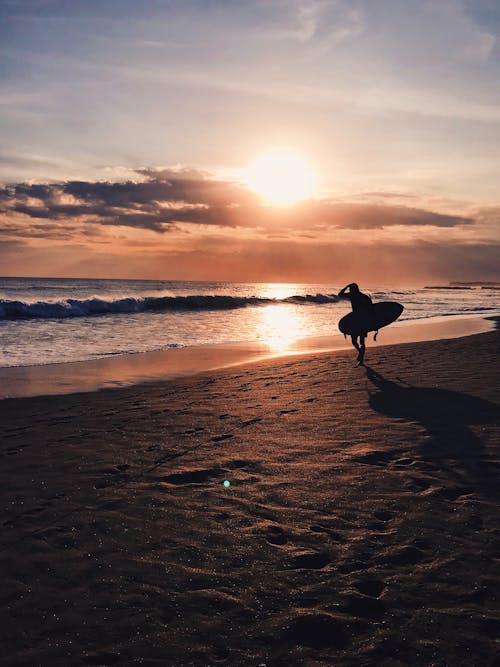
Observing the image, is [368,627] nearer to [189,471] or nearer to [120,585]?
[120,585]

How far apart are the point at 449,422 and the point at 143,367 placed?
930 cm

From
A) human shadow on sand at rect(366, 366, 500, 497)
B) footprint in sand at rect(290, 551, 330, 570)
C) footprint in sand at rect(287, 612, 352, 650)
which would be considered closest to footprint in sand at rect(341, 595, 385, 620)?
footprint in sand at rect(287, 612, 352, 650)

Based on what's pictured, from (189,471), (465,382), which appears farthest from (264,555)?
(465,382)

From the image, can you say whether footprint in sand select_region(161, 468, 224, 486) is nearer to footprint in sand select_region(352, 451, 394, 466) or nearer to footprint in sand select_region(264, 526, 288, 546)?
footprint in sand select_region(264, 526, 288, 546)

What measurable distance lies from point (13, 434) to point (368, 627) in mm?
6433

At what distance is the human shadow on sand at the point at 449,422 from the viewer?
584 centimetres

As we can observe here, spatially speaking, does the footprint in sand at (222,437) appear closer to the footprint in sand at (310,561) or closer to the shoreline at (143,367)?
the footprint in sand at (310,561)

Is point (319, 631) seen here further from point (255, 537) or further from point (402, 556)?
point (255, 537)

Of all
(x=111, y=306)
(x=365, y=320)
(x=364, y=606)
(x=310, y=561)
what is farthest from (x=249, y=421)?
(x=111, y=306)

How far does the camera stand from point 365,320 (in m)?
15.3

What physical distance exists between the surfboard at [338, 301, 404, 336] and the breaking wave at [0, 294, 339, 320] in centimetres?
2717

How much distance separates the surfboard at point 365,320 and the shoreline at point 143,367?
1172 millimetres

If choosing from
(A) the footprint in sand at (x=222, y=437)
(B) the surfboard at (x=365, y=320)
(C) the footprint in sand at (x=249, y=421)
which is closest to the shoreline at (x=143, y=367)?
(B) the surfboard at (x=365, y=320)

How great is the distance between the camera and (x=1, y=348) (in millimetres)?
18719
